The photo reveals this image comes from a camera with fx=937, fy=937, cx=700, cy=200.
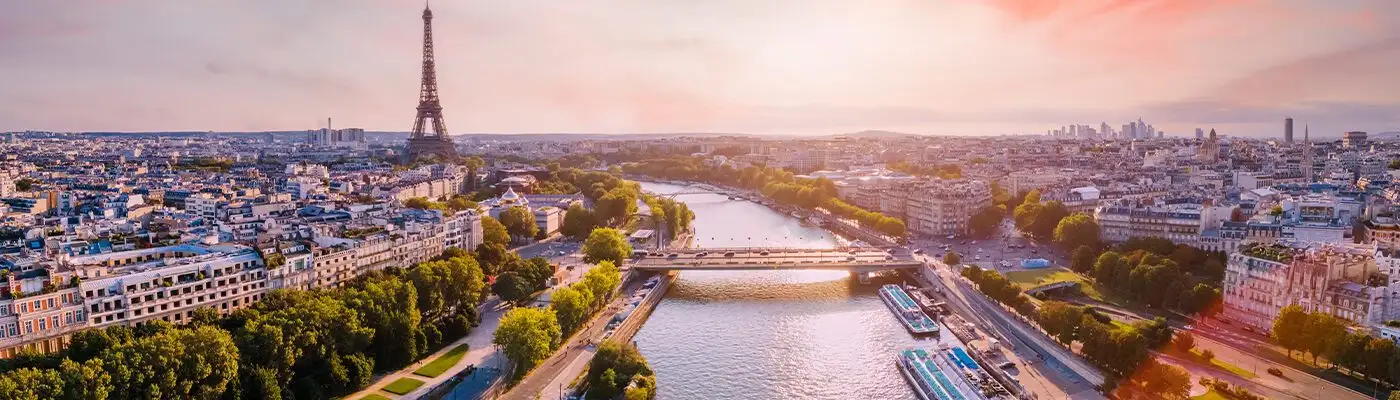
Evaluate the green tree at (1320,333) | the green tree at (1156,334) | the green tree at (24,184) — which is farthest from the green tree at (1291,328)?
the green tree at (24,184)

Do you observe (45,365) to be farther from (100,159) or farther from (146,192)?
(100,159)

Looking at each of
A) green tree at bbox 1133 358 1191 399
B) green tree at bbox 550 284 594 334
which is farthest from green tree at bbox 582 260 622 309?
green tree at bbox 1133 358 1191 399

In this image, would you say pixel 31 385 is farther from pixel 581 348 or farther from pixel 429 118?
pixel 429 118

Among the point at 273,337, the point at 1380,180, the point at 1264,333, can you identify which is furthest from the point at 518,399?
the point at 1380,180

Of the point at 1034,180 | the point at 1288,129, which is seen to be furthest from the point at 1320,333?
the point at 1288,129

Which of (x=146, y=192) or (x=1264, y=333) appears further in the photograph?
(x=146, y=192)

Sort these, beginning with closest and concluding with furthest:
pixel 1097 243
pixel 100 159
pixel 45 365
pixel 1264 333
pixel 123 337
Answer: pixel 45 365 < pixel 123 337 < pixel 1264 333 < pixel 1097 243 < pixel 100 159
